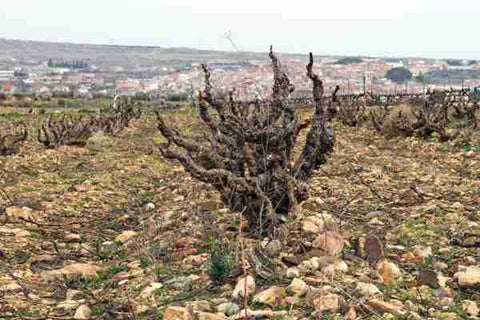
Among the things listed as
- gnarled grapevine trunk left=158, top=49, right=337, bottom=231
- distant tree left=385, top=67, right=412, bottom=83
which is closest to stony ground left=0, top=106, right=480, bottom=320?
gnarled grapevine trunk left=158, top=49, right=337, bottom=231

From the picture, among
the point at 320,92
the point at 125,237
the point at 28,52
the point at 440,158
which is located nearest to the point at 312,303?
the point at 320,92

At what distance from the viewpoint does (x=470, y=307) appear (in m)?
3.40

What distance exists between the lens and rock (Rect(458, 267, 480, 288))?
12.4ft

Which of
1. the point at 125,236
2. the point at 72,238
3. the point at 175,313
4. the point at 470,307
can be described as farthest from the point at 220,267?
the point at 72,238

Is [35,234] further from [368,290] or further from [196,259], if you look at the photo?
[368,290]

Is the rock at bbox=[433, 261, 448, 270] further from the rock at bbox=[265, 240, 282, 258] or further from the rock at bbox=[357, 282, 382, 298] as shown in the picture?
the rock at bbox=[265, 240, 282, 258]

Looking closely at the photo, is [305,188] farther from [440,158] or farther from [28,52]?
[28,52]

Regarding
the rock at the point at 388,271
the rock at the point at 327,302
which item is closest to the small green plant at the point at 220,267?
the rock at the point at 327,302

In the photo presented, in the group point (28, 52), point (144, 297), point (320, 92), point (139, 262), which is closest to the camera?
Answer: point (144, 297)

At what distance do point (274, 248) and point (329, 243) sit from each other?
49cm

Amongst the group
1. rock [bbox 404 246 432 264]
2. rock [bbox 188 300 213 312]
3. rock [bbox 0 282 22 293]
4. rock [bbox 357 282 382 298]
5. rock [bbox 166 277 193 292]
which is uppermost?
rock [bbox 357 282 382 298]

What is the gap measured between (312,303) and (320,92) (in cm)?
252

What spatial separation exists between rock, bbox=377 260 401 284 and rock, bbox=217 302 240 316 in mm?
1235

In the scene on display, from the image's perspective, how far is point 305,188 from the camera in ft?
18.0
